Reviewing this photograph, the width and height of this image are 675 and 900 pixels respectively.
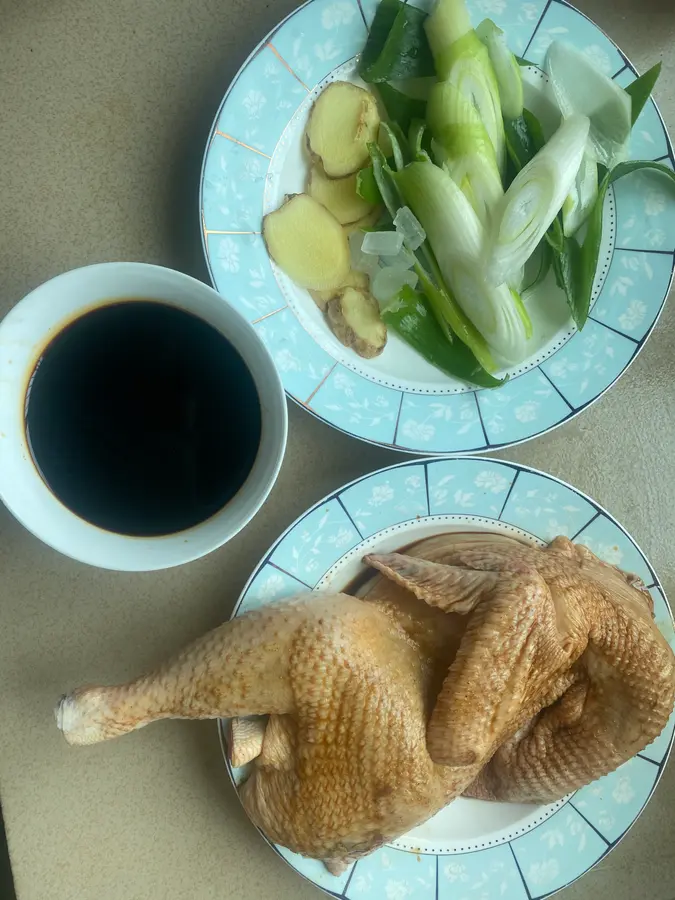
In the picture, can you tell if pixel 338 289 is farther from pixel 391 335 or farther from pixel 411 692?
pixel 411 692

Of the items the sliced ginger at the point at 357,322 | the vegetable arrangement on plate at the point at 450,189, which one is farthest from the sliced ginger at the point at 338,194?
the sliced ginger at the point at 357,322

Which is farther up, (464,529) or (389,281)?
(389,281)

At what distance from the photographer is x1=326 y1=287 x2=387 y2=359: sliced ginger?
3.01ft

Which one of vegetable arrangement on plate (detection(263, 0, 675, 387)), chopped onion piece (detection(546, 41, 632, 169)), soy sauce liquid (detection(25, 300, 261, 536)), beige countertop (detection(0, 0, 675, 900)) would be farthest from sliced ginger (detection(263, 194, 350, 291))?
chopped onion piece (detection(546, 41, 632, 169))

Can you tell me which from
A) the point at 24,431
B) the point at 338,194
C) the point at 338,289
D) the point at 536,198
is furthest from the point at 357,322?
the point at 24,431

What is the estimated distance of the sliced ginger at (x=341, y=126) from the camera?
2.92 feet

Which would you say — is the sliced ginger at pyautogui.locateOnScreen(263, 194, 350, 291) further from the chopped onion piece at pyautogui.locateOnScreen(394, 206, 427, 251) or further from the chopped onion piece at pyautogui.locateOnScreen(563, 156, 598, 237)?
the chopped onion piece at pyautogui.locateOnScreen(563, 156, 598, 237)

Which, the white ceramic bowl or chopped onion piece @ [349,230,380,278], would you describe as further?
chopped onion piece @ [349,230,380,278]

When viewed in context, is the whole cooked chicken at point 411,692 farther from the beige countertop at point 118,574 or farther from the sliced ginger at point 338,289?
the sliced ginger at point 338,289

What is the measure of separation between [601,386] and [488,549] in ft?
0.94

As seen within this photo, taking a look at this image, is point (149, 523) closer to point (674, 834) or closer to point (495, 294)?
point (495, 294)

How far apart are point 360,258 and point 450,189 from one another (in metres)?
0.15

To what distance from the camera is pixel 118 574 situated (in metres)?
0.97

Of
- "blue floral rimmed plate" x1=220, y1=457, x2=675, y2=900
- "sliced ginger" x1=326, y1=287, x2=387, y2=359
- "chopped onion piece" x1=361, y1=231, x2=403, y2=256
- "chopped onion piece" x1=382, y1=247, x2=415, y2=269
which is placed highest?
"chopped onion piece" x1=361, y1=231, x2=403, y2=256
